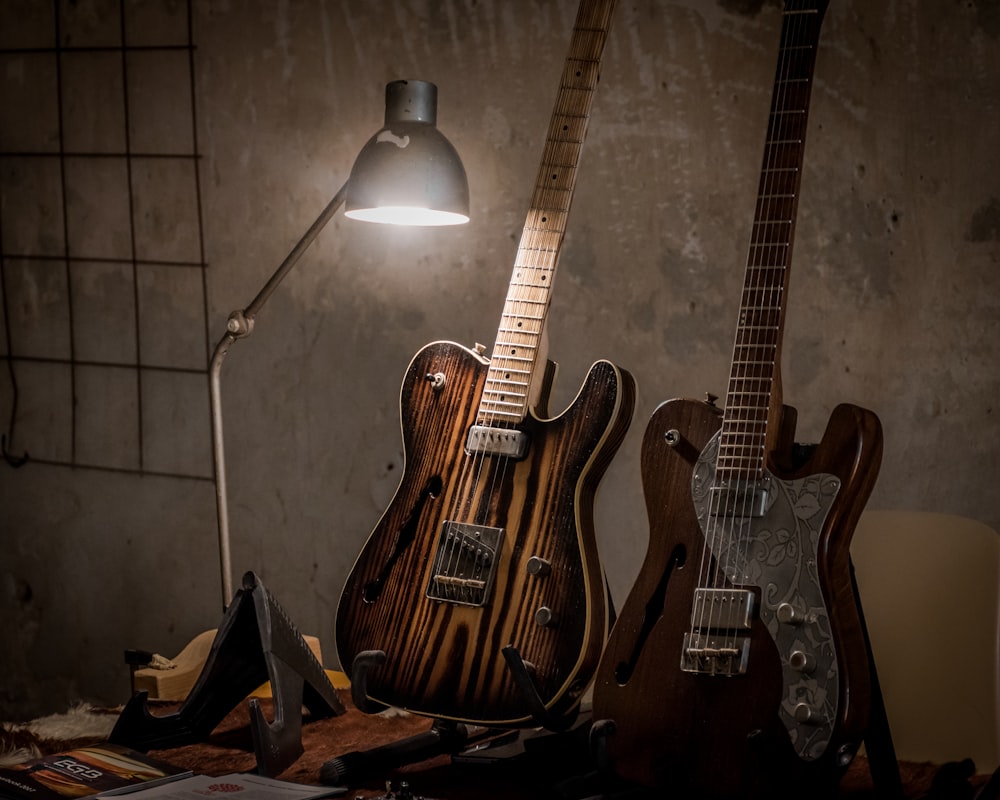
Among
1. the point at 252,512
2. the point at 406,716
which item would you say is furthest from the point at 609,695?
the point at 252,512

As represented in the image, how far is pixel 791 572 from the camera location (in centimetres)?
167

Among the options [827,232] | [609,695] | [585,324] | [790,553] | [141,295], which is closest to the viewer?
[790,553]

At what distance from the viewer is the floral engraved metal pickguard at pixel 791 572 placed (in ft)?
5.27

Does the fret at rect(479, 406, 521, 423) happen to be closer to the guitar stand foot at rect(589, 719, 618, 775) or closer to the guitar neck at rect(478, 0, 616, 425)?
the guitar neck at rect(478, 0, 616, 425)

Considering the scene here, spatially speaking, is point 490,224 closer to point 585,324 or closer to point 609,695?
point 585,324

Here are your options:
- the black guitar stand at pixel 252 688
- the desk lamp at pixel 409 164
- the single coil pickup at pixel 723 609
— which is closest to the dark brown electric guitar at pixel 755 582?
the single coil pickup at pixel 723 609

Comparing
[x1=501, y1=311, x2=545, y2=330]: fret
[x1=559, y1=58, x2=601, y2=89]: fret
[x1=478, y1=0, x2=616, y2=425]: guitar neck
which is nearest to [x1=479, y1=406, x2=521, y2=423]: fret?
[x1=478, y1=0, x2=616, y2=425]: guitar neck

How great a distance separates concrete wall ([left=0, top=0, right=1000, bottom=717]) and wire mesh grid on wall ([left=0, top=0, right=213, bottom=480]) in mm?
13

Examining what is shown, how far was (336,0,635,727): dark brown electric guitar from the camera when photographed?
1.88 meters

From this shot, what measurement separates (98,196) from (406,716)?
5.54 ft

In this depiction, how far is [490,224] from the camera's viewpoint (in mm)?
2662

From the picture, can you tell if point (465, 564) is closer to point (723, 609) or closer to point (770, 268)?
point (723, 609)

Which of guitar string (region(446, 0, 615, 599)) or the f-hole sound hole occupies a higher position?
guitar string (region(446, 0, 615, 599))

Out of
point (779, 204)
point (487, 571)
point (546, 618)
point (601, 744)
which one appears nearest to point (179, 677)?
point (487, 571)
